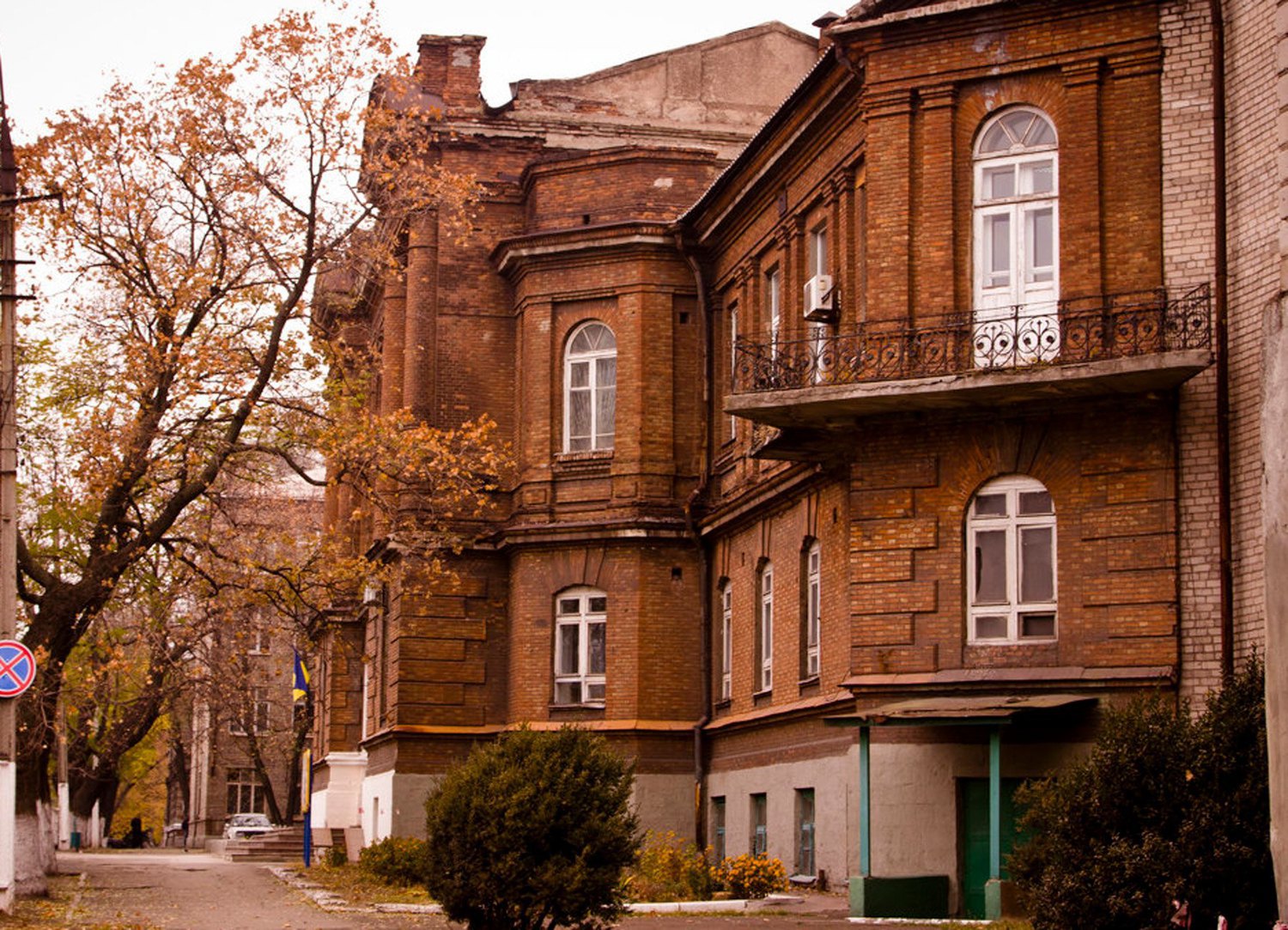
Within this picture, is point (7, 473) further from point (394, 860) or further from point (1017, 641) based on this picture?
point (1017, 641)

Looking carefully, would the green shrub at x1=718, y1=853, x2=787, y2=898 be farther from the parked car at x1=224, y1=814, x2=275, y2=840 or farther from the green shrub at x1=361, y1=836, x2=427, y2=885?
the parked car at x1=224, y1=814, x2=275, y2=840

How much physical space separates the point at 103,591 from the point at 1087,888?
47.5 feet

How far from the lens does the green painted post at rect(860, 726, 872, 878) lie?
2073 centimetres

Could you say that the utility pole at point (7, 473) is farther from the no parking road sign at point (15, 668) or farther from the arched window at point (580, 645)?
the arched window at point (580, 645)

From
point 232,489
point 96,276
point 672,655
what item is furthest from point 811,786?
point 232,489

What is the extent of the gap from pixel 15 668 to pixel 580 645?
12600 mm

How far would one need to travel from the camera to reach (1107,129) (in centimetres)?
2072

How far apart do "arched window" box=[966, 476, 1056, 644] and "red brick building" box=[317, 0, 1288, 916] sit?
3cm

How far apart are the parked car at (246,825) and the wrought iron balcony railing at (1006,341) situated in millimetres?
38884

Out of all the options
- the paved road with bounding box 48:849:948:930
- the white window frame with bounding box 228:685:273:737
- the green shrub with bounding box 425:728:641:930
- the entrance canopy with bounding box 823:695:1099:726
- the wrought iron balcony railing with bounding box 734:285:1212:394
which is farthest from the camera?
the white window frame with bounding box 228:685:273:737

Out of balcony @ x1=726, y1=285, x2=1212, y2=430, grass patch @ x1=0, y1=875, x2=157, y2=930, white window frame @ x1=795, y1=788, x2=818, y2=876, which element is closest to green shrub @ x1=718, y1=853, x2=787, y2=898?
white window frame @ x1=795, y1=788, x2=818, y2=876

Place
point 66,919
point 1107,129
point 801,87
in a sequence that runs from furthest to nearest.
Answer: point 801,87
point 66,919
point 1107,129

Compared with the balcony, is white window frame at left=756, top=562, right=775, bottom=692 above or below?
below

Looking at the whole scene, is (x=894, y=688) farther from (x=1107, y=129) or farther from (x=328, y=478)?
(x=328, y=478)
